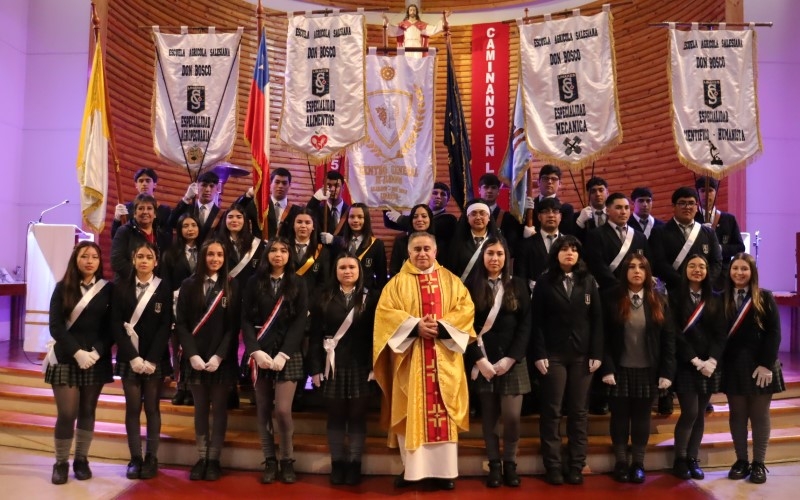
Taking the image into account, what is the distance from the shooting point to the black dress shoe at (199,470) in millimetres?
4602

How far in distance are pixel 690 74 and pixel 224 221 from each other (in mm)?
4532

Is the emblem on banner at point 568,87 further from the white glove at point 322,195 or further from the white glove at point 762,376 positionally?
the white glove at point 762,376

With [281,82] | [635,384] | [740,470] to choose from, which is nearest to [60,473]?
[635,384]

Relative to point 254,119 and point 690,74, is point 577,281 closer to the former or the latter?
point 690,74

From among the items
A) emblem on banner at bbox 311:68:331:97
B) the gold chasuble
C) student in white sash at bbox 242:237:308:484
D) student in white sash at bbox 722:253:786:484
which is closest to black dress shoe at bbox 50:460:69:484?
student in white sash at bbox 242:237:308:484

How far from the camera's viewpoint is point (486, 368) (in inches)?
174

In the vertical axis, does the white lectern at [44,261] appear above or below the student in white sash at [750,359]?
above

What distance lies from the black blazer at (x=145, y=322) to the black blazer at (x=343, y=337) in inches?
42.2

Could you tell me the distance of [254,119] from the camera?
5973mm

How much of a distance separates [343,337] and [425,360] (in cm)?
62

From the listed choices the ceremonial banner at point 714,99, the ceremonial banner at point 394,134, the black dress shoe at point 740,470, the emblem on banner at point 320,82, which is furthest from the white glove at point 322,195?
the black dress shoe at point 740,470

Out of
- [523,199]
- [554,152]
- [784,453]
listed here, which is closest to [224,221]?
[523,199]

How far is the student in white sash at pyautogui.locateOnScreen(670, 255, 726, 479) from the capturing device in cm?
461

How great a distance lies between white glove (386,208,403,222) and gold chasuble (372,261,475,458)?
5.31ft
